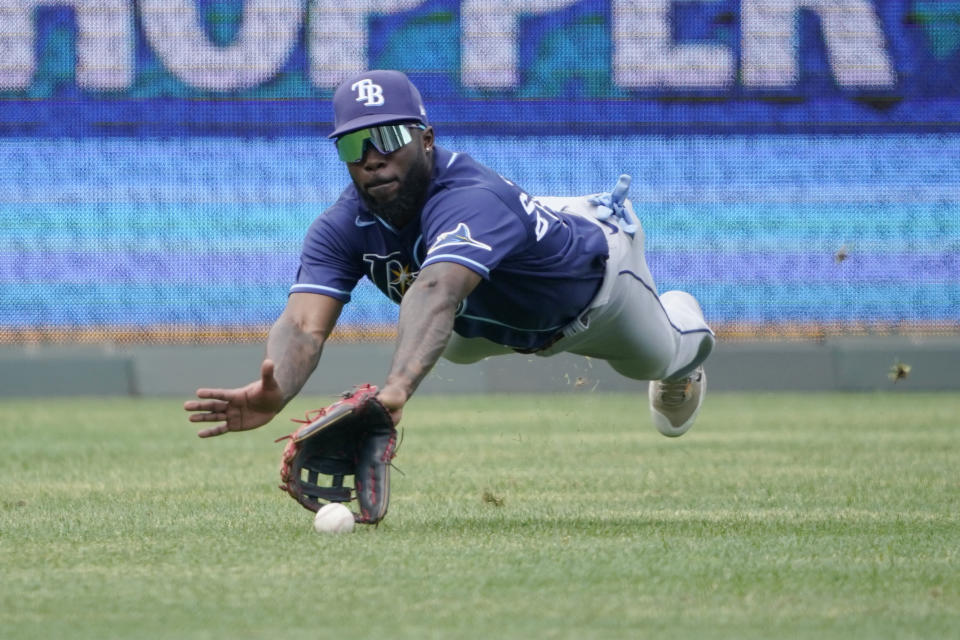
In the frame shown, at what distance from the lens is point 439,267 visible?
4.05m

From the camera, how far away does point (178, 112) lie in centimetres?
1239

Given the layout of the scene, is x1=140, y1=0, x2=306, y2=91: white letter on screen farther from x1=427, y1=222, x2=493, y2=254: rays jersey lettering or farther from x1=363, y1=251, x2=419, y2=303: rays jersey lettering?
x1=427, y1=222, x2=493, y2=254: rays jersey lettering

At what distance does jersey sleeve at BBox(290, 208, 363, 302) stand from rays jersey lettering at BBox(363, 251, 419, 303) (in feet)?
0.20

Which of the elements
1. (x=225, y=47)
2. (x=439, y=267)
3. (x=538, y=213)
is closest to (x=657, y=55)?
(x=225, y=47)

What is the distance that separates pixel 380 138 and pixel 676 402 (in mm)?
Answer: 2214

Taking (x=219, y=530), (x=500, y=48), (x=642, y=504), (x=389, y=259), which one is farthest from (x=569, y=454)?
(x=500, y=48)

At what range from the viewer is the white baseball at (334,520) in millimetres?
4020

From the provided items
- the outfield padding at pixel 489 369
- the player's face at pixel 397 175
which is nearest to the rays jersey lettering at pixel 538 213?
the player's face at pixel 397 175

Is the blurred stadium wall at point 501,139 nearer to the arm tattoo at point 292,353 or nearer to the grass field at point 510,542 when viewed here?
the grass field at point 510,542

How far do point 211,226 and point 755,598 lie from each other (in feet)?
33.1

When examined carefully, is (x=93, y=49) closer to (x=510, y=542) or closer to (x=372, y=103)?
(x=372, y=103)

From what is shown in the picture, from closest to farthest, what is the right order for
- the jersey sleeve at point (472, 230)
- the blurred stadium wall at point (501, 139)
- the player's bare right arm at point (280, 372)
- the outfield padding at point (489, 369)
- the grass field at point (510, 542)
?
1. the grass field at point (510, 542)
2. the player's bare right arm at point (280, 372)
3. the jersey sleeve at point (472, 230)
4. the outfield padding at point (489, 369)
5. the blurred stadium wall at point (501, 139)

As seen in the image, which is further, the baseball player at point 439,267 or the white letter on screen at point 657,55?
the white letter on screen at point 657,55

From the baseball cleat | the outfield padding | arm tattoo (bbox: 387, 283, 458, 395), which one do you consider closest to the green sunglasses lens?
arm tattoo (bbox: 387, 283, 458, 395)
